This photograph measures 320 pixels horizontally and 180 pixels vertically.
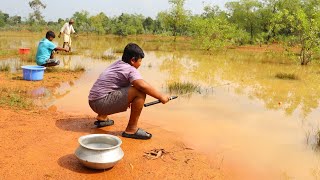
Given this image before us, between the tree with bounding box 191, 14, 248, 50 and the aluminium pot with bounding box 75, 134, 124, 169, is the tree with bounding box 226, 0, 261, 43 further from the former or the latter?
the aluminium pot with bounding box 75, 134, 124, 169

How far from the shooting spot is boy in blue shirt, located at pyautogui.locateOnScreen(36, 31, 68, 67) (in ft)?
29.0

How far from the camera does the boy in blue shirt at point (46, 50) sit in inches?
348

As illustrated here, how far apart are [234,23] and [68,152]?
30.9 m

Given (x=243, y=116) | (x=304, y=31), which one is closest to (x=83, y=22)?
(x=304, y=31)

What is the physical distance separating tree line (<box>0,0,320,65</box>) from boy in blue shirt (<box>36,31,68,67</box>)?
9347 millimetres

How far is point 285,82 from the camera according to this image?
962 centimetres

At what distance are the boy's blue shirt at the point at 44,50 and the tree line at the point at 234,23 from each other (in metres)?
9.41

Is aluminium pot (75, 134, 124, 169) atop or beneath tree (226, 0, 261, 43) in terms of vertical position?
beneath

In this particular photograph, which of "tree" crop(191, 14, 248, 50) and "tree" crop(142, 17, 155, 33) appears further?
"tree" crop(142, 17, 155, 33)

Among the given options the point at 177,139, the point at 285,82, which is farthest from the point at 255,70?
the point at 177,139

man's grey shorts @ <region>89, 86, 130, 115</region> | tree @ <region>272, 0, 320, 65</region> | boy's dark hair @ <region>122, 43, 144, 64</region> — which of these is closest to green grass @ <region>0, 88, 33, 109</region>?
man's grey shorts @ <region>89, 86, 130, 115</region>

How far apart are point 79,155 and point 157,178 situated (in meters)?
0.85

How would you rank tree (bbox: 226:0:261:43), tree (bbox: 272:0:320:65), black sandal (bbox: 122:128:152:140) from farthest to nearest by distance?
tree (bbox: 226:0:261:43) → tree (bbox: 272:0:320:65) → black sandal (bbox: 122:128:152:140)

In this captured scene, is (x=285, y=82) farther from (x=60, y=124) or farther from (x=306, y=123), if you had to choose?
(x=60, y=124)
